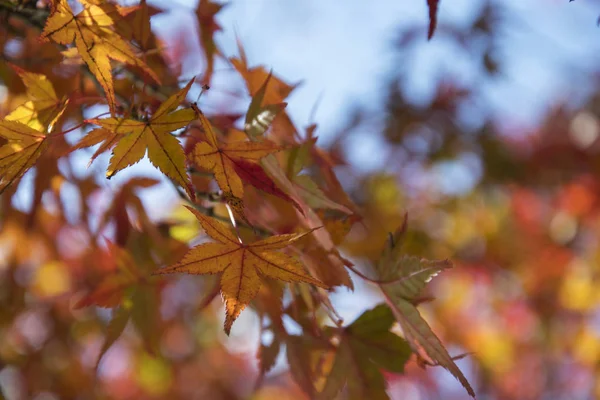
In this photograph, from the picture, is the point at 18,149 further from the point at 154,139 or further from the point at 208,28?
the point at 208,28

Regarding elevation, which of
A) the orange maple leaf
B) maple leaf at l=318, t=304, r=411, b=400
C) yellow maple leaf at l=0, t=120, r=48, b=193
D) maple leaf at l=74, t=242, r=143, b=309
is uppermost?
the orange maple leaf

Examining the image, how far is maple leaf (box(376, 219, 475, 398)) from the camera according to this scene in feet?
1.87

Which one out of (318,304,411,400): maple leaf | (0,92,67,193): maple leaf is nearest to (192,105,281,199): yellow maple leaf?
(0,92,67,193): maple leaf

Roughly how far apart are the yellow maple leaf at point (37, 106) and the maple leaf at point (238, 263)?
234mm

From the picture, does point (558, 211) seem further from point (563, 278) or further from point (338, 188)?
point (338, 188)

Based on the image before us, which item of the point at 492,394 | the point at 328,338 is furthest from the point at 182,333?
the point at 328,338

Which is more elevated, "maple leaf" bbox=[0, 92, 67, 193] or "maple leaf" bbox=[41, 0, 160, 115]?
"maple leaf" bbox=[41, 0, 160, 115]

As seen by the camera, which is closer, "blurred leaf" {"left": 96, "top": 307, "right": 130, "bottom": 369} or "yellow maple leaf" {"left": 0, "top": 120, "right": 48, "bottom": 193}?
"yellow maple leaf" {"left": 0, "top": 120, "right": 48, "bottom": 193}

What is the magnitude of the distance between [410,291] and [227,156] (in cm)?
26

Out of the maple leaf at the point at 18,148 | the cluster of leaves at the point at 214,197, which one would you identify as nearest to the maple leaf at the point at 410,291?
the cluster of leaves at the point at 214,197

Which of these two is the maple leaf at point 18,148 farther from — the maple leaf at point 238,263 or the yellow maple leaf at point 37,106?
the maple leaf at point 238,263

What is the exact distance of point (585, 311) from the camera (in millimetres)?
2883

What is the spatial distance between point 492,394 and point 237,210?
317 cm

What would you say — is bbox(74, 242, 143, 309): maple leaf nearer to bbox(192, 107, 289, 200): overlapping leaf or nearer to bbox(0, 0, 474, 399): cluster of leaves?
bbox(0, 0, 474, 399): cluster of leaves
